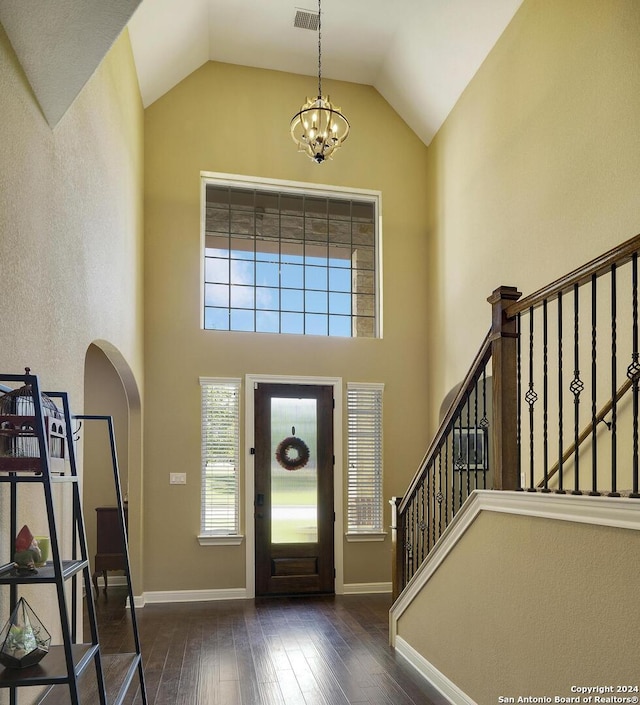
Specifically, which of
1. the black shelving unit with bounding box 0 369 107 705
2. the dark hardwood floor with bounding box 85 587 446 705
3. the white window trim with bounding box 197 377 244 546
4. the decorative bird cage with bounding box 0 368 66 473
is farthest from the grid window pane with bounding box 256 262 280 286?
the decorative bird cage with bounding box 0 368 66 473

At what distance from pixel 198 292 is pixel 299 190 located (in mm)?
1714

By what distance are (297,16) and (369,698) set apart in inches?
244

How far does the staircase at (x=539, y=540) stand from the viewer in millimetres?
2420

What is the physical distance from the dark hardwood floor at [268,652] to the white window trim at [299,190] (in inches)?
118

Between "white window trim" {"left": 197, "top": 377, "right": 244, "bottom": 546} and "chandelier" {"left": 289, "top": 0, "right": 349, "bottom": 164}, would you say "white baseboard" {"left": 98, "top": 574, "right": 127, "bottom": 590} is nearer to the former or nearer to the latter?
"white window trim" {"left": 197, "top": 377, "right": 244, "bottom": 546}

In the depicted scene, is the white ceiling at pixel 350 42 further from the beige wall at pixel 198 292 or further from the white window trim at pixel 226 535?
the white window trim at pixel 226 535

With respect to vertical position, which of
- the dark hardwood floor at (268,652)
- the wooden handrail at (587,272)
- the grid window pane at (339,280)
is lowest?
the dark hardwood floor at (268,652)

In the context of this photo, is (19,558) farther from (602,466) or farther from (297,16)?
(297,16)

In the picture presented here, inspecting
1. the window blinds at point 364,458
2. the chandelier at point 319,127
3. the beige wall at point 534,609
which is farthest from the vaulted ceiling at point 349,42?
the beige wall at point 534,609

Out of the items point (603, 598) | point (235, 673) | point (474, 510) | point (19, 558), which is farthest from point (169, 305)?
point (603, 598)

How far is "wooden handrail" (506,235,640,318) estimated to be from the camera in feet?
7.86

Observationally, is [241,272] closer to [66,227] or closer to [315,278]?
[315,278]

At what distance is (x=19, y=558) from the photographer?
2189 mm

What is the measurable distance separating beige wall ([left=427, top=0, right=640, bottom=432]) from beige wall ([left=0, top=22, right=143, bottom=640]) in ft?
11.0
